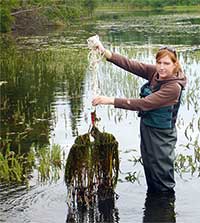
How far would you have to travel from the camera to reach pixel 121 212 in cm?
621

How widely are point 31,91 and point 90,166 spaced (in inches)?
384

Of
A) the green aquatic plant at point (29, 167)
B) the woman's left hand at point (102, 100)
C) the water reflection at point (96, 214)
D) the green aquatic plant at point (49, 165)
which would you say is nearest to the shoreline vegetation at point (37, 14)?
the green aquatic plant at point (29, 167)

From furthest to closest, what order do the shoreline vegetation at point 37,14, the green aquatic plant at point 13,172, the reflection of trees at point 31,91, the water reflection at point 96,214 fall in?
the shoreline vegetation at point 37,14 → the reflection of trees at point 31,91 → the green aquatic plant at point 13,172 → the water reflection at point 96,214

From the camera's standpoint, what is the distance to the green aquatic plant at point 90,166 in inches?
241

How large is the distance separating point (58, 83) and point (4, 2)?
28.5 meters

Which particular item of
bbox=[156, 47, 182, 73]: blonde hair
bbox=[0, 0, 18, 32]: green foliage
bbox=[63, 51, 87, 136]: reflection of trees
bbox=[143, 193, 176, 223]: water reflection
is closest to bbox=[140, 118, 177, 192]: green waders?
bbox=[143, 193, 176, 223]: water reflection

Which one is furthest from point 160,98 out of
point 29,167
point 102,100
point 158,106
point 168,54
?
point 29,167

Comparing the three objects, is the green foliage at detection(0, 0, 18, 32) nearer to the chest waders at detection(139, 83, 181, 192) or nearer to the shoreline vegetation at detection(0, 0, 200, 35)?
the shoreline vegetation at detection(0, 0, 200, 35)

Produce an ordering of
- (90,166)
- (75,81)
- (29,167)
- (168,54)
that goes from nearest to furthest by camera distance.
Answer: (168,54) < (90,166) < (29,167) < (75,81)

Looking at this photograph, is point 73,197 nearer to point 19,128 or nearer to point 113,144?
point 113,144

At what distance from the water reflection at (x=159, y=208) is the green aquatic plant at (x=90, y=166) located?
0.49m

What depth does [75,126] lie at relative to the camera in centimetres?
1105

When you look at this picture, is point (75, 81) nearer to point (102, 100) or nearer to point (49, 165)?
point (49, 165)

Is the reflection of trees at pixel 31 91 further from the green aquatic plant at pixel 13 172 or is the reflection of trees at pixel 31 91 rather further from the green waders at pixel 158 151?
the green waders at pixel 158 151
